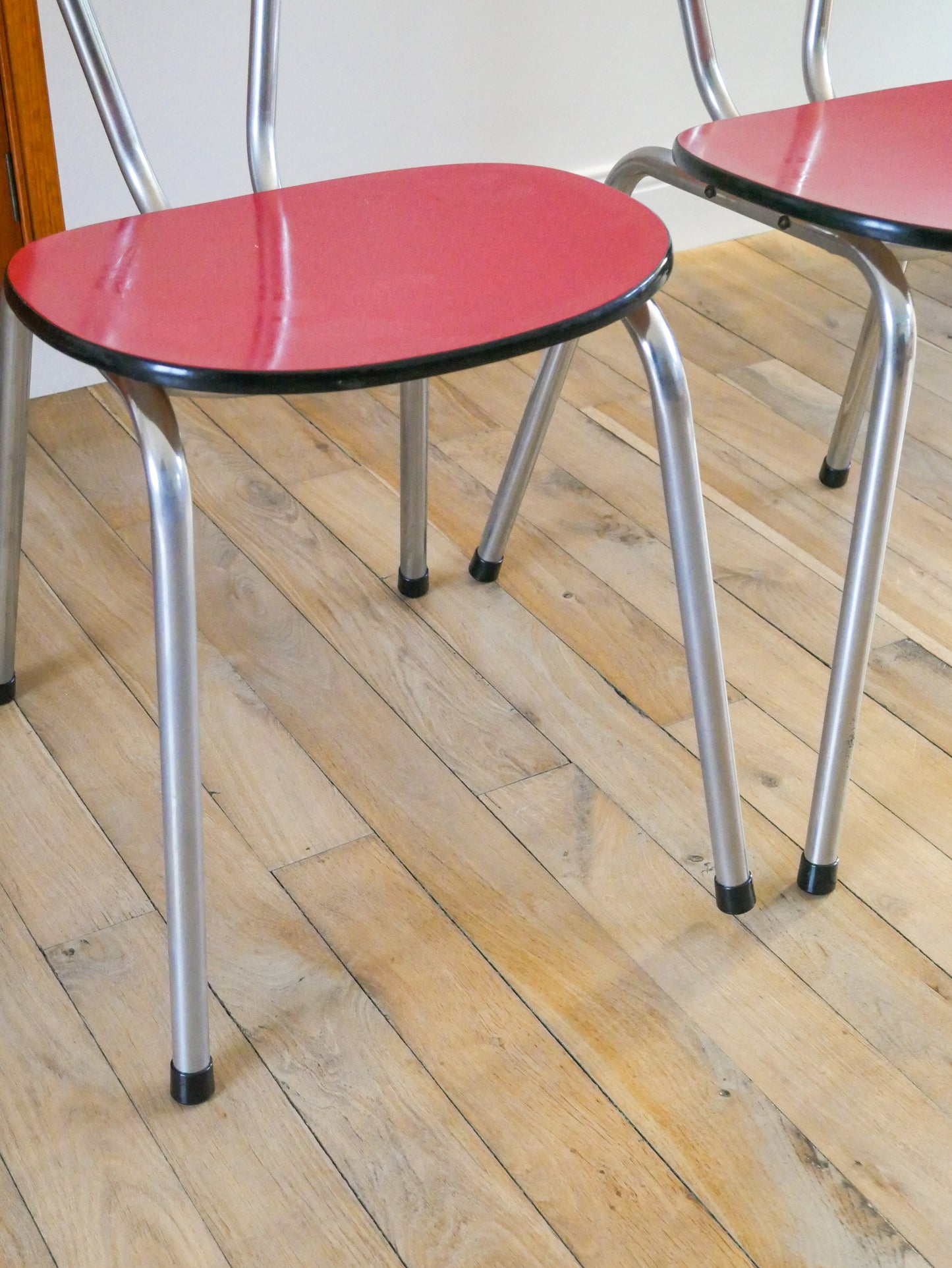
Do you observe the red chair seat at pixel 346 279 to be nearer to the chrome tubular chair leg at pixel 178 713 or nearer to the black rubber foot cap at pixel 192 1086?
the chrome tubular chair leg at pixel 178 713

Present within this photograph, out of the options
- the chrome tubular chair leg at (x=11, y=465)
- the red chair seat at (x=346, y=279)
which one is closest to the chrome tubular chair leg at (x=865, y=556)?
the red chair seat at (x=346, y=279)

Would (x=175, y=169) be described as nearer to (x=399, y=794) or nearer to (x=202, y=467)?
(x=202, y=467)

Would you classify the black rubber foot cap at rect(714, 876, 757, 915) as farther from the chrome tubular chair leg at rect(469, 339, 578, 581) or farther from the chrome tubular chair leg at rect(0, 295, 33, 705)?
the chrome tubular chair leg at rect(0, 295, 33, 705)

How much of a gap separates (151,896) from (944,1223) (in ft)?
1.89

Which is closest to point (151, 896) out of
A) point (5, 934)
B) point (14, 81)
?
point (5, 934)

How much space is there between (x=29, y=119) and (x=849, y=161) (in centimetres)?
100

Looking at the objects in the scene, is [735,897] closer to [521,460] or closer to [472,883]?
[472,883]

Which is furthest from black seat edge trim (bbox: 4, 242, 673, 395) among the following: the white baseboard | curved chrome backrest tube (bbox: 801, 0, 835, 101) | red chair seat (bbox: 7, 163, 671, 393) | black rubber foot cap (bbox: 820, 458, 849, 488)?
the white baseboard

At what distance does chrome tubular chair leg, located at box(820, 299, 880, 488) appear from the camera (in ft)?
4.68

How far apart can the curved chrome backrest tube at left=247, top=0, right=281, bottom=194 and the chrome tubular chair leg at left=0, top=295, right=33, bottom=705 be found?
0.69ft

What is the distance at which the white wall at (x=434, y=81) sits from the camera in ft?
5.43

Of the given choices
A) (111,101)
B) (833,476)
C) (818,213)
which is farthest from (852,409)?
(111,101)

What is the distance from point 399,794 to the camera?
1.15 m

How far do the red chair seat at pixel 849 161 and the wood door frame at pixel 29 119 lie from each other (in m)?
0.84
